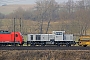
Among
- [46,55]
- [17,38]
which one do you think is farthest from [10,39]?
[46,55]

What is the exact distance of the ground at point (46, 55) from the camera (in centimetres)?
3716

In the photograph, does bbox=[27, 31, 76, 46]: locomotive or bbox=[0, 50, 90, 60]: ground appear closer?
bbox=[0, 50, 90, 60]: ground

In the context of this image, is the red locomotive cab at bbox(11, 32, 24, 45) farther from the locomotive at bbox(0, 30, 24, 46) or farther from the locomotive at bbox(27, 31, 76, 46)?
the locomotive at bbox(27, 31, 76, 46)

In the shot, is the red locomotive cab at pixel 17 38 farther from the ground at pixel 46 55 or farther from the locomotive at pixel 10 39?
the ground at pixel 46 55

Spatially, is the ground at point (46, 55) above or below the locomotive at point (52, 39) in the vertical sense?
below

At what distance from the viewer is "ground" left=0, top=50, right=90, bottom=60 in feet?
122

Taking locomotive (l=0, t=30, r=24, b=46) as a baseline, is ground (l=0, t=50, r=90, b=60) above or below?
below

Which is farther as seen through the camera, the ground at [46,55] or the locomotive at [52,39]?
the locomotive at [52,39]

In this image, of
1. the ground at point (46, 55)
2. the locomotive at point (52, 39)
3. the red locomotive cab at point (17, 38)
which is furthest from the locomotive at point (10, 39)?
the ground at point (46, 55)

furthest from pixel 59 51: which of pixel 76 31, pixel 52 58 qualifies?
pixel 76 31

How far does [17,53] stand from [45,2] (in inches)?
2418

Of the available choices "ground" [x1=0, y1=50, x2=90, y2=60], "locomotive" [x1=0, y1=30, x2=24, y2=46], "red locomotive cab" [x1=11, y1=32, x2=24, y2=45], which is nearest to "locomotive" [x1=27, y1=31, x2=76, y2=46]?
"red locomotive cab" [x1=11, y1=32, x2=24, y2=45]

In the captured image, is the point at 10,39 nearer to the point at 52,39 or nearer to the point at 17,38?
the point at 17,38

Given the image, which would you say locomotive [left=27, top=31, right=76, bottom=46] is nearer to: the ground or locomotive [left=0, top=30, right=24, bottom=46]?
locomotive [left=0, top=30, right=24, bottom=46]
